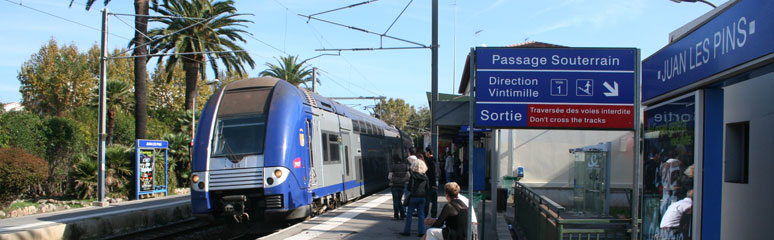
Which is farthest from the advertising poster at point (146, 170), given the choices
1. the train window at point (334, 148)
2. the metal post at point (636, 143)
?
the metal post at point (636, 143)

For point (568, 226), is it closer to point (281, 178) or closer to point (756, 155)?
point (756, 155)

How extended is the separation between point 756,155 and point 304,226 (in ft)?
25.3

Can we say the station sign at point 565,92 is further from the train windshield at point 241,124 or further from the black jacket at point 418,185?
the train windshield at point 241,124

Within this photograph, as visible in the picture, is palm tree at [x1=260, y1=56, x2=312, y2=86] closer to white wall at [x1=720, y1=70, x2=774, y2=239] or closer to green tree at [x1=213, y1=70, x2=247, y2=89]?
green tree at [x1=213, y1=70, x2=247, y2=89]

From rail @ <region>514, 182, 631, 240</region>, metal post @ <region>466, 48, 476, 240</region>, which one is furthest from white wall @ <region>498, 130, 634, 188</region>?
metal post @ <region>466, 48, 476, 240</region>

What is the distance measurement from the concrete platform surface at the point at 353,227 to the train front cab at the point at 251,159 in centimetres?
45

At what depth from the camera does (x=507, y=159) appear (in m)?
18.6

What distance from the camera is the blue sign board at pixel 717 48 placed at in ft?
14.3

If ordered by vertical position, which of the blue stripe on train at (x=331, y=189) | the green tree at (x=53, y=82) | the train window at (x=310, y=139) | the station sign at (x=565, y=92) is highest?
the green tree at (x=53, y=82)

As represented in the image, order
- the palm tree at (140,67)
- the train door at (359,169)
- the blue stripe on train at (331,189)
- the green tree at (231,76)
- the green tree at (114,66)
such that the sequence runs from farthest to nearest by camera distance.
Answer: the green tree at (114,66)
the green tree at (231,76)
the palm tree at (140,67)
the train door at (359,169)
the blue stripe on train at (331,189)

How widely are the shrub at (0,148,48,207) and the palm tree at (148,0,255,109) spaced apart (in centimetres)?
921

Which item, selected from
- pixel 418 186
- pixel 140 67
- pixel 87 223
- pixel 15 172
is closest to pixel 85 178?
pixel 15 172

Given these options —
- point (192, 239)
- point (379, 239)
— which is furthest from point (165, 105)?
point (379, 239)

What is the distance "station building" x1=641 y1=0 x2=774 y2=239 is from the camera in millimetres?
4793
